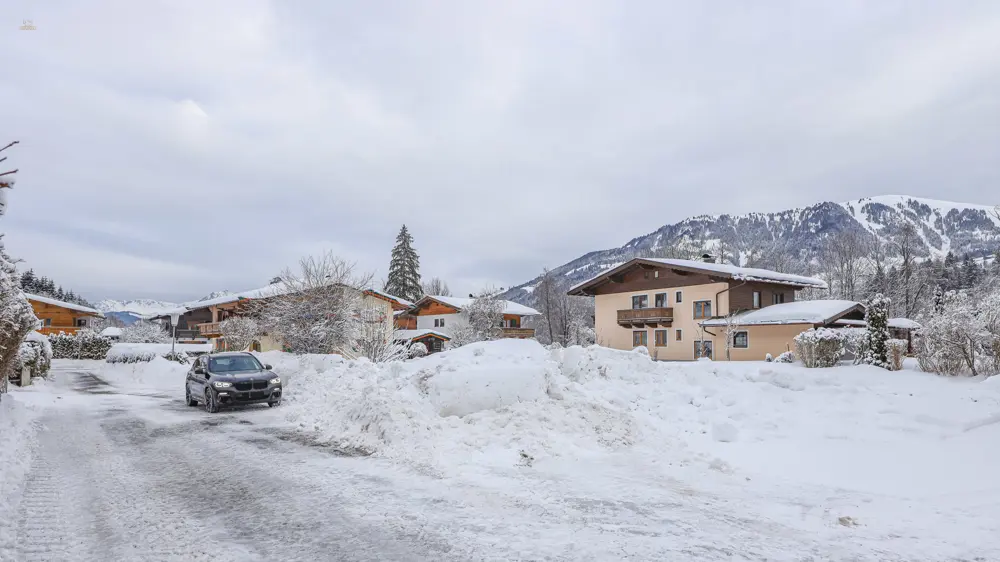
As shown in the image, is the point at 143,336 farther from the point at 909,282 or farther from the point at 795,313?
the point at 909,282

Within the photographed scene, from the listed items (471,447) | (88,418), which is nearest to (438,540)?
(471,447)

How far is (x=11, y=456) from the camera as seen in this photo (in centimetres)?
824

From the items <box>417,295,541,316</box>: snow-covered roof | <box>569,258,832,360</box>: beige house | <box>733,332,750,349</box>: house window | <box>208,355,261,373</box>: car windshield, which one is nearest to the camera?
<box>208,355,261,373</box>: car windshield

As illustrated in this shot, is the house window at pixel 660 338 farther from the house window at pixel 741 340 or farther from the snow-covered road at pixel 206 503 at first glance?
the snow-covered road at pixel 206 503

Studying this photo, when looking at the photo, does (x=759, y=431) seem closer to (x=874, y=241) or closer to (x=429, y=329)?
(x=429, y=329)

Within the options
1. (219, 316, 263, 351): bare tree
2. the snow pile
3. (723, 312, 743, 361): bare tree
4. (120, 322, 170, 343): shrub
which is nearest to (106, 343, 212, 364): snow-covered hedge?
(219, 316, 263, 351): bare tree

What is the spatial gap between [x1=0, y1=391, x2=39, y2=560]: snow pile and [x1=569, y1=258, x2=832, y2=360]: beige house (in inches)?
1394

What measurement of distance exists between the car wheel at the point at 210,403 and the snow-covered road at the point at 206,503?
132 inches

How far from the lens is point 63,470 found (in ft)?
26.8

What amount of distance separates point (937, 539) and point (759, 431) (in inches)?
198

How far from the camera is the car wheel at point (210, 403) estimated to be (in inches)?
582

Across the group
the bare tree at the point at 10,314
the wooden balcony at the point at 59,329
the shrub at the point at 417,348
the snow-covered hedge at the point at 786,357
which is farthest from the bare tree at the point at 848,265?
the wooden balcony at the point at 59,329

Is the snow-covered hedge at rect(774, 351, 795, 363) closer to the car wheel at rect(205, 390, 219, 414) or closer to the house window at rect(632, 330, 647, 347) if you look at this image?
the house window at rect(632, 330, 647, 347)

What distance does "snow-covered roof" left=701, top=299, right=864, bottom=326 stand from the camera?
33000 mm
